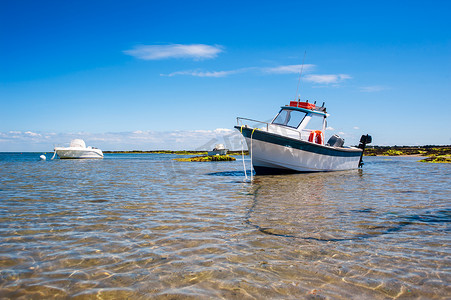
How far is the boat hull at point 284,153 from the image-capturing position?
695 inches

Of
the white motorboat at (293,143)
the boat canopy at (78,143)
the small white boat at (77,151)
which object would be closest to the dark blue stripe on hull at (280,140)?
the white motorboat at (293,143)

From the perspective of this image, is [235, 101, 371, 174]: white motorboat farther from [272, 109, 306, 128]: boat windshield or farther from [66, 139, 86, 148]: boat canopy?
[66, 139, 86, 148]: boat canopy

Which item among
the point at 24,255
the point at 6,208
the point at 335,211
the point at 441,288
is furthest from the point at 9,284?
the point at 335,211

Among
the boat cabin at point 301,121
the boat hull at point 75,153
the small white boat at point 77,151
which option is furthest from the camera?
the small white boat at point 77,151

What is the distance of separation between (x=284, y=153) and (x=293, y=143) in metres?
0.83

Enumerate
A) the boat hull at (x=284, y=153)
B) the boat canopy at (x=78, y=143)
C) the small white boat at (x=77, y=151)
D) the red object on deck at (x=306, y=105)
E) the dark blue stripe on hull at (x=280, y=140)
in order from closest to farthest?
the dark blue stripe on hull at (x=280, y=140), the boat hull at (x=284, y=153), the red object on deck at (x=306, y=105), the small white boat at (x=77, y=151), the boat canopy at (x=78, y=143)

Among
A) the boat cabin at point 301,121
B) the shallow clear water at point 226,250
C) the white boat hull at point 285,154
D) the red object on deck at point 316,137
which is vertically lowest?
the shallow clear water at point 226,250

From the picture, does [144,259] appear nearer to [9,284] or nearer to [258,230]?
[9,284]

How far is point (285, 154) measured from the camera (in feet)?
60.3

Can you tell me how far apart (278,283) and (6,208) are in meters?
8.44

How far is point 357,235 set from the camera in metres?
5.83

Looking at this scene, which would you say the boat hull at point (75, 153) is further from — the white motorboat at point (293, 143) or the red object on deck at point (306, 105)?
the red object on deck at point (306, 105)

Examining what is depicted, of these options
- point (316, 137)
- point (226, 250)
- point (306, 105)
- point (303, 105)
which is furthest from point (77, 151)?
point (226, 250)

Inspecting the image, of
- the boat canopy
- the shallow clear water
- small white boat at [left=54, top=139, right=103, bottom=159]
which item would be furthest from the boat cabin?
the boat canopy
